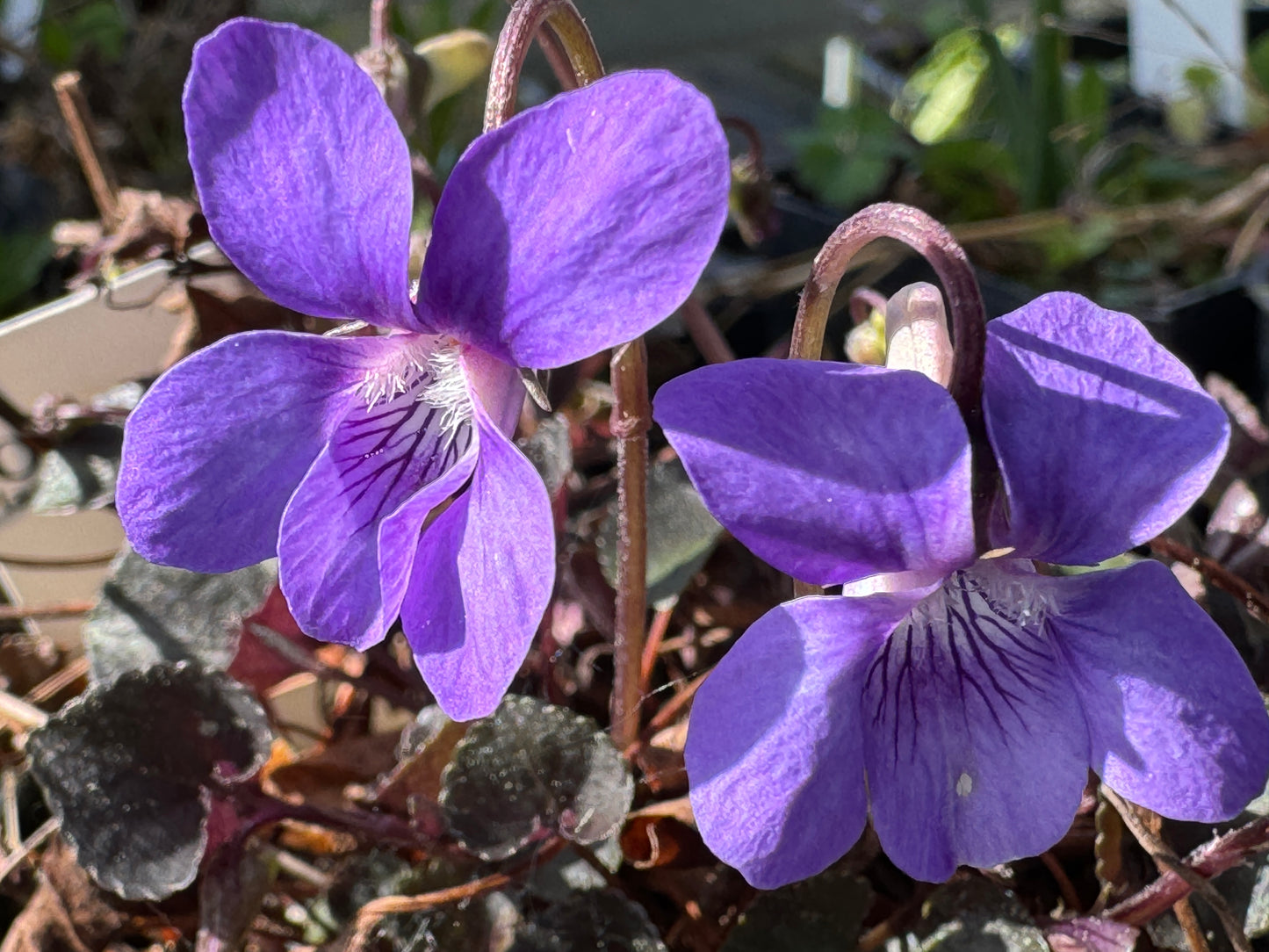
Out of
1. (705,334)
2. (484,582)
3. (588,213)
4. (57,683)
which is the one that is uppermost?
(588,213)

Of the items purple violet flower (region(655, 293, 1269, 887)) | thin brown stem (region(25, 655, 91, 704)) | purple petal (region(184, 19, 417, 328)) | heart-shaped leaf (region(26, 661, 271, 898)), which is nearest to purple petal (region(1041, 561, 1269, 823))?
purple violet flower (region(655, 293, 1269, 887))

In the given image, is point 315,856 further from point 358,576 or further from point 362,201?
point 362,201

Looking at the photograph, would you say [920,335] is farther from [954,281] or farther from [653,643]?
[653,643]

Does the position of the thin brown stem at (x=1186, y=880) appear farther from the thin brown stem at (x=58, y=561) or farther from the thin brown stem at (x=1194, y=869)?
the thin brown stem at (x=58, y=561)

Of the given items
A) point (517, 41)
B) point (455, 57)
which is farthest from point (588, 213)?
point (455, 57)

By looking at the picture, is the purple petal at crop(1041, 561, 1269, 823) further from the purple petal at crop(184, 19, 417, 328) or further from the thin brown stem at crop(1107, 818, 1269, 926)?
the purple petal at crop(184, 19, 417, 328)

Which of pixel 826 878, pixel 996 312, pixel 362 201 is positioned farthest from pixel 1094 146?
pixel 362 201

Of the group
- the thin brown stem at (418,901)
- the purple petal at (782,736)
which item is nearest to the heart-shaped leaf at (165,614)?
the thin brown stem at (418,901)
